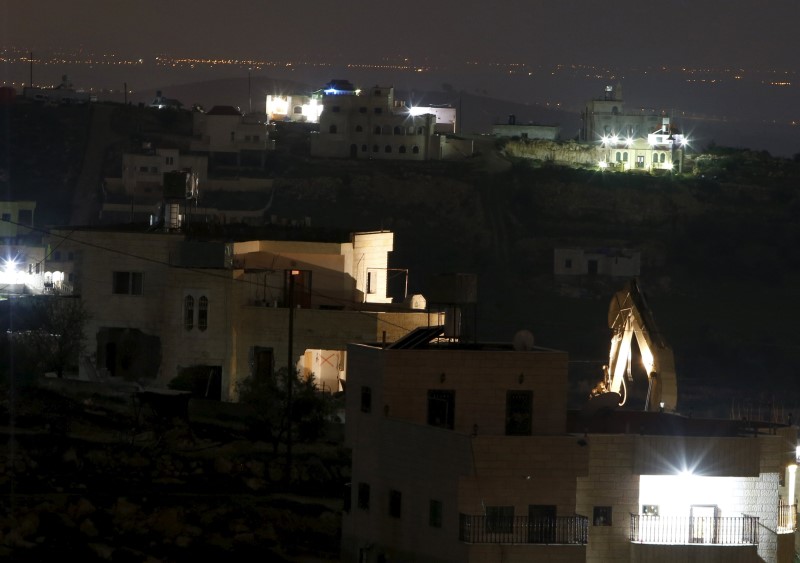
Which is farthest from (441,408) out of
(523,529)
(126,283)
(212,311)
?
(126,283)

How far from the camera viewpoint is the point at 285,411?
3381 centimetres

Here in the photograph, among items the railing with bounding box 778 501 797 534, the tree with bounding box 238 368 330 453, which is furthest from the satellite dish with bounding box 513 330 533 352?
the tree with bounding box 238 368 330 453

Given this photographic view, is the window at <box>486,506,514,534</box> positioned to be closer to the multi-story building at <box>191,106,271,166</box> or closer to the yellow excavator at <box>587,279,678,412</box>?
the yellow excavator at <box>587,279,678,412</box>

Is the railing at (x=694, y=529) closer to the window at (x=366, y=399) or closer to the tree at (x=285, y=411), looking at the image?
the window at (x=366, y=399)

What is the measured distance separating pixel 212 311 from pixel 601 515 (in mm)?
17092

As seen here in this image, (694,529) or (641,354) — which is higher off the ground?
(641,354)

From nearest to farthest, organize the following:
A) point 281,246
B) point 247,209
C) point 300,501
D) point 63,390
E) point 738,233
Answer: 1. point 300,501
2. point 63,390
3. point 281,246
4. point 247,209
5. point 738,233

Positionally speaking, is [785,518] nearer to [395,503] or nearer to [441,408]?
[441,408]

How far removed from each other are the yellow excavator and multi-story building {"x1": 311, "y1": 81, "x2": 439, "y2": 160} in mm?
58424

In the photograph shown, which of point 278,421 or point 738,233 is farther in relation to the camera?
point 738,233

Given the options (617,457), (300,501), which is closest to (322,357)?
(300,501)

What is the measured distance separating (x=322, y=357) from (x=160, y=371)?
10.4 ft

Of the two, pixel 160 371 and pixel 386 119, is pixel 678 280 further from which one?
pixel 160 371

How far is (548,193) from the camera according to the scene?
3506 inches
